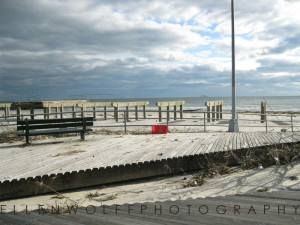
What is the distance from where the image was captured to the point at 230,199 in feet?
15.6

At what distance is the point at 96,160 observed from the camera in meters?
7.20

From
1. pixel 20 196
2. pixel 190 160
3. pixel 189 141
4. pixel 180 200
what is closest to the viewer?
pixel 180 200

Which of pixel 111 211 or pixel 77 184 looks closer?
pixel 111 211

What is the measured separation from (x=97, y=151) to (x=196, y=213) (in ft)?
14.6

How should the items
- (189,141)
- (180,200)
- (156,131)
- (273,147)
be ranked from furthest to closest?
(156,131), (189,141), (273,147), (180,200)

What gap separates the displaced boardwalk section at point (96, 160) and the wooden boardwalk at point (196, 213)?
5.16 feet

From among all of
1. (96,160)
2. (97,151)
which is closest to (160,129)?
(97,151)

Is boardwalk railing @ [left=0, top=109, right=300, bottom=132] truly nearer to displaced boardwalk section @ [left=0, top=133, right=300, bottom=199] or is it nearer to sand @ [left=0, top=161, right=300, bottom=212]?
displaced boardwalk section @ [left=0, top=133, right=300, bottom=199]

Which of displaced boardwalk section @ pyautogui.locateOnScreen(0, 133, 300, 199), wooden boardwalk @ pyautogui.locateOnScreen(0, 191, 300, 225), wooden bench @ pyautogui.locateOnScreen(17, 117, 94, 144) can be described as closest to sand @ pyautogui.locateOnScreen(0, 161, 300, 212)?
displaced boardwalk section @ pyautogui.locateOnScreen(0, 133, 300, 199)

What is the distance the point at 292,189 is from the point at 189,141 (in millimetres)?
4355

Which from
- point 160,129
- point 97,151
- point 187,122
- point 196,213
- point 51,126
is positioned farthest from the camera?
point 187,122

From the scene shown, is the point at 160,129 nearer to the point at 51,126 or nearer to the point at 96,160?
the point at 51,126

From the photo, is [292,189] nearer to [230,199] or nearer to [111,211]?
[230,199]

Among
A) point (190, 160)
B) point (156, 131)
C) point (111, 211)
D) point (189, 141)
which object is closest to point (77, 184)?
point (111, 211)
